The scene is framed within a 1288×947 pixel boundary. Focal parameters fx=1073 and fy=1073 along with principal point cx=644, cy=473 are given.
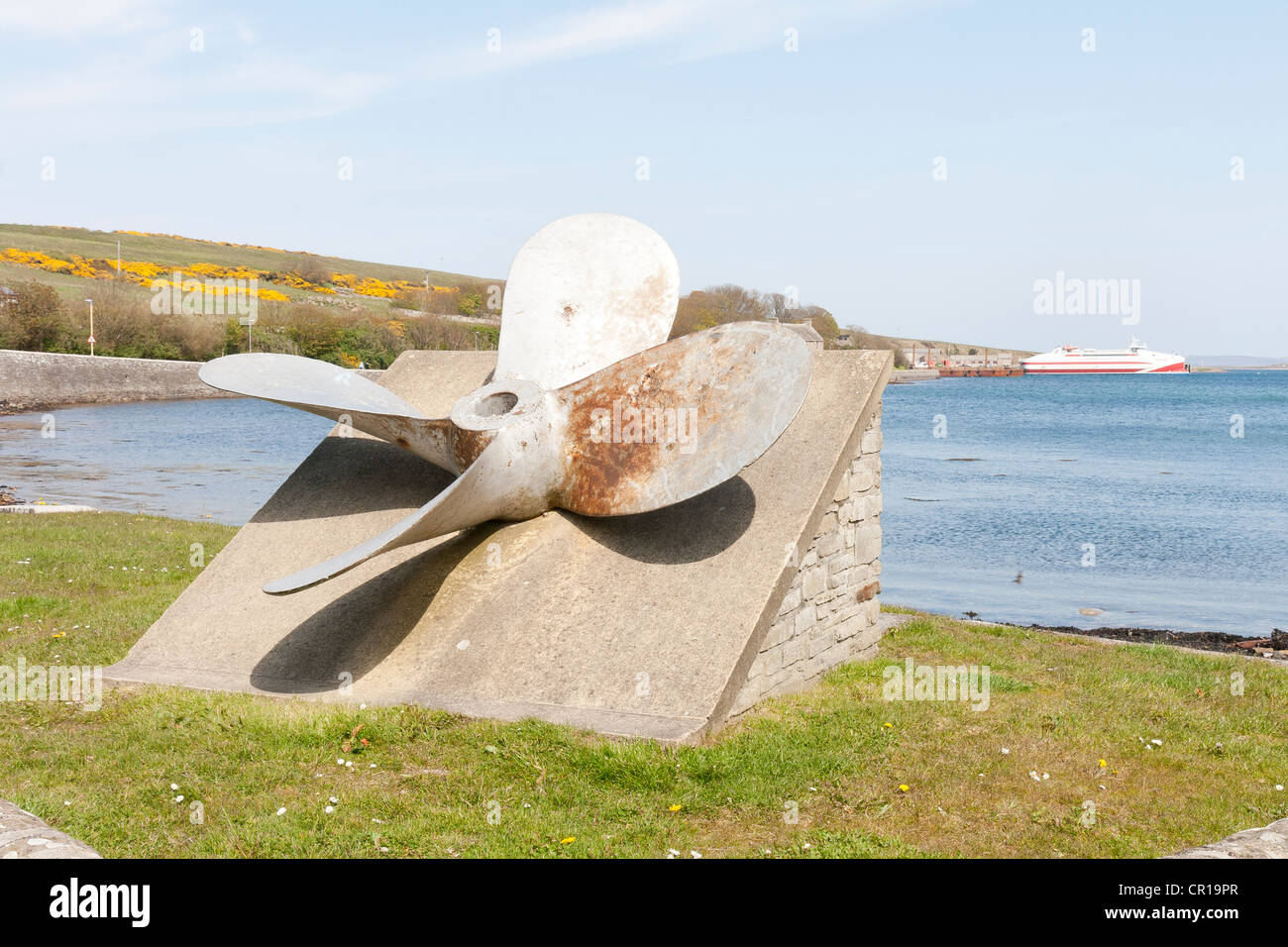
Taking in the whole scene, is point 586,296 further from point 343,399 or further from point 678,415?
point 343,399

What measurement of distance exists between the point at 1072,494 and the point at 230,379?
27.7 m

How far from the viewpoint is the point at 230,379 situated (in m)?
8.00

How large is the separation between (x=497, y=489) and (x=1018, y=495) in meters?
25.1

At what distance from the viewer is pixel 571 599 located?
7559 millimetres

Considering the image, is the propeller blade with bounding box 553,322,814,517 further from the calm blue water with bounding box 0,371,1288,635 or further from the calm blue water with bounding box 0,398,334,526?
the calm blue water with bounding box 0,398,334,526

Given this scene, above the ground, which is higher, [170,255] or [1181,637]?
[170,255]

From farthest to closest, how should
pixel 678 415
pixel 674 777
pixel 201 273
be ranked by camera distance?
pixel 201 273, pixel 678 415, pixel 674 777

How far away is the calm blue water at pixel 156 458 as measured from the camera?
23.4 m

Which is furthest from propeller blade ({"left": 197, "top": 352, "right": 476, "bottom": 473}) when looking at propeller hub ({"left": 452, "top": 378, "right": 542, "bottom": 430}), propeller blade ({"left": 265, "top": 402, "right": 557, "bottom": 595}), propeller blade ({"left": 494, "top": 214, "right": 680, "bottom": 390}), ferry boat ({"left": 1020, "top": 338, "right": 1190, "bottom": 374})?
ferry boat ({"left": 1020, "top": 338, "right": 1190, "bottom": 374})

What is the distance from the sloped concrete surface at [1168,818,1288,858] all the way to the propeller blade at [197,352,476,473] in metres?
5.04

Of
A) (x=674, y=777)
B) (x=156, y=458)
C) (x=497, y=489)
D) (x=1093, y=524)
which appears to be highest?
(x=497, y=489)

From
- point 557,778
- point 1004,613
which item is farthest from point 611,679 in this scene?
point 1004,613

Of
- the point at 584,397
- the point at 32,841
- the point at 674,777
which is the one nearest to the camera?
the point at 32,841

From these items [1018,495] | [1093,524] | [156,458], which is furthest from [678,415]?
[156,458]
